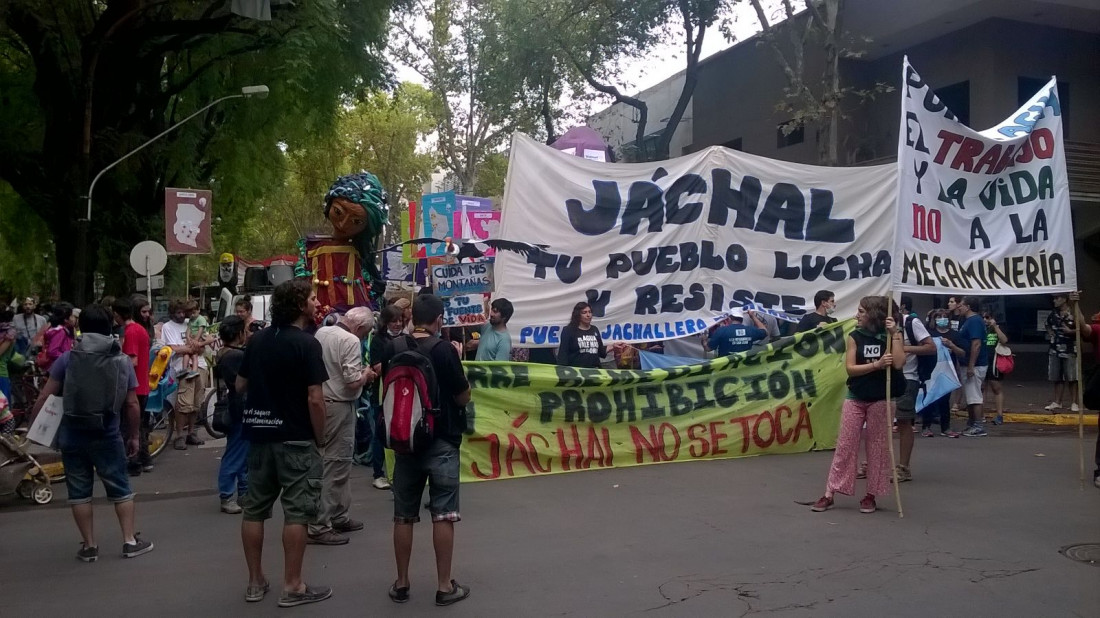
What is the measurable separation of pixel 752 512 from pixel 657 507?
0.73 meters

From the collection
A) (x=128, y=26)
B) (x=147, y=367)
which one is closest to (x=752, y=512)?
(x=147, y=367)

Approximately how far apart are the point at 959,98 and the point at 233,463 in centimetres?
1681

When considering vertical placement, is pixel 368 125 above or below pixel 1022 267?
above

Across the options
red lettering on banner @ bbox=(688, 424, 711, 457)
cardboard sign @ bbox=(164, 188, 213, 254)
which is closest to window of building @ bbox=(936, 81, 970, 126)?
red lettering on banner @ bbox=(688, 424, 711, 457)

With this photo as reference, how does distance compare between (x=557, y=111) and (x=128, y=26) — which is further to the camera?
(x=557, y=111)

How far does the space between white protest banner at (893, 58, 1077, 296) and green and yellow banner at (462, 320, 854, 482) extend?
2.10m

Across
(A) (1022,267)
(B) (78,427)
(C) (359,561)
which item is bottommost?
(C) (359,561)

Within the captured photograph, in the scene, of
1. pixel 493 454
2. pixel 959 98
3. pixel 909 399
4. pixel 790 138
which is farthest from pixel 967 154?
pixel 790 138

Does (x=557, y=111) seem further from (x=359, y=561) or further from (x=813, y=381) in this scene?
(x=359, y=561)

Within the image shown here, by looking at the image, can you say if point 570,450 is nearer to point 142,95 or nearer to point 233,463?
point 233,463

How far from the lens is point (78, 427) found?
18.6 ft

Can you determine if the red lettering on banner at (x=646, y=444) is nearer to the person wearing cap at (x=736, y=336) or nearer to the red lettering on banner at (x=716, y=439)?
the red lettering on banner at (x=716, y=439)

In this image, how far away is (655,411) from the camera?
8.79 meters

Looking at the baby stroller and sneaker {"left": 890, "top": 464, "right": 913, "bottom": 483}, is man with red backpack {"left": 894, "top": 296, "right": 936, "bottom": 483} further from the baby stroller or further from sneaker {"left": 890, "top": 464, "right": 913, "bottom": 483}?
the baby stroller
